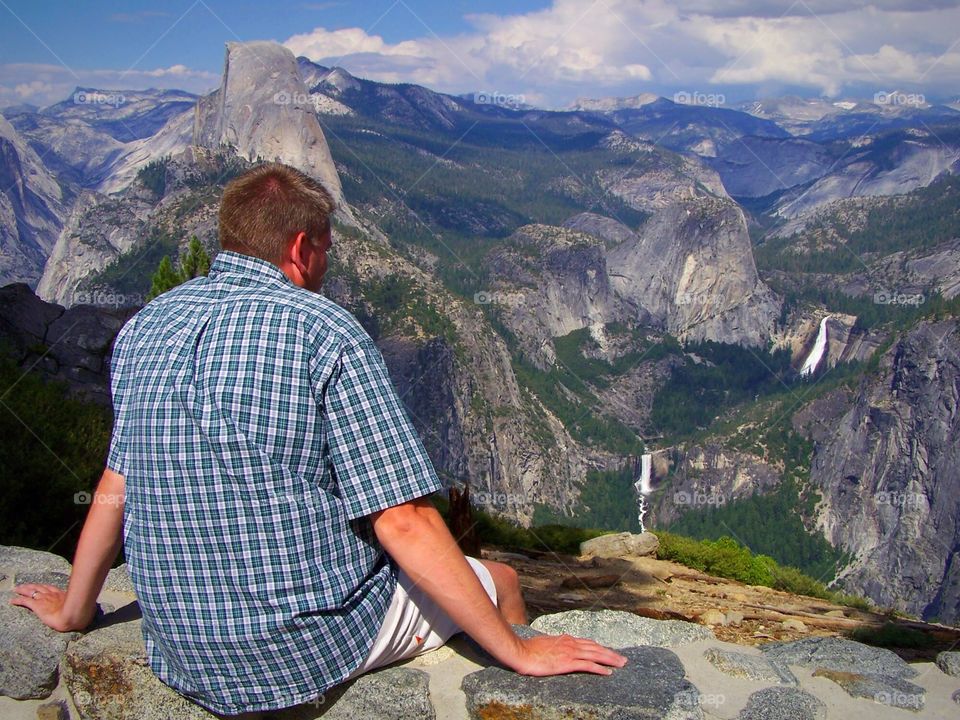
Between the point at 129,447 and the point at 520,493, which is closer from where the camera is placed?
the point at 129,447

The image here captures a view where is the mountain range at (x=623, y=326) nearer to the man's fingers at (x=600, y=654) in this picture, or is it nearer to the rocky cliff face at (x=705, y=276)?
the rocky cliff face at (x=705, y=276)

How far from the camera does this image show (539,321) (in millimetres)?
152250

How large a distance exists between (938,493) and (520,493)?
47190 millimetres

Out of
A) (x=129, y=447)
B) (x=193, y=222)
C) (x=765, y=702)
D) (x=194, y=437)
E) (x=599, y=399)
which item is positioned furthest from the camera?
(x=599, y=399)

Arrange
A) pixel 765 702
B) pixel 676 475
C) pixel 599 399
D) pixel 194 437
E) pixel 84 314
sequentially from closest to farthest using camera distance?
pixel 194 437 < pixel 765 702 < pixel 84 314 < pixel 676 475 < pixel 599 399

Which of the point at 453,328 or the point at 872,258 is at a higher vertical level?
the point at 872,258

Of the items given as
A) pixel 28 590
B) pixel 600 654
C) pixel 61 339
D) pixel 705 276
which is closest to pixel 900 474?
pixel 705 276

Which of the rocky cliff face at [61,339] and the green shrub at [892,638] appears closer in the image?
the green shrub at [892,638]

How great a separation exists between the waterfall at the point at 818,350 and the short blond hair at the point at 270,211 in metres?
165

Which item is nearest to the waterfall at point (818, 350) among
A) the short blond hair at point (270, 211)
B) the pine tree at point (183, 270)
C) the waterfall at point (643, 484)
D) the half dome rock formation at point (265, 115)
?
the waterfall at point (643, 484)

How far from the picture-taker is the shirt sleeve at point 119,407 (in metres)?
3.18

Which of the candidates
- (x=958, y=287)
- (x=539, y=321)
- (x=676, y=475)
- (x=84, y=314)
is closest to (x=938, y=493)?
(x=676, y=475)

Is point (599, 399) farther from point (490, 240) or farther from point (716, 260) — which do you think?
point (490, 240)

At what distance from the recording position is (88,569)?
136 inches
